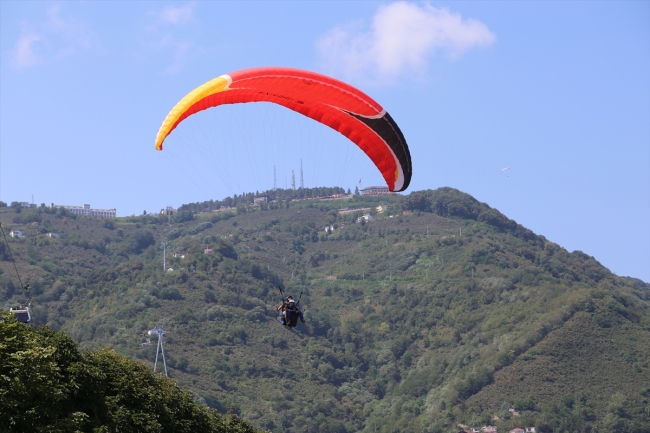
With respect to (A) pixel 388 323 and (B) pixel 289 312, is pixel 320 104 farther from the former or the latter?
(A) pixel 388 323

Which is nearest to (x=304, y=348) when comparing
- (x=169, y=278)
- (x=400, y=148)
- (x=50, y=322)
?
(x=169, y=278)

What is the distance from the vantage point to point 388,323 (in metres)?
150

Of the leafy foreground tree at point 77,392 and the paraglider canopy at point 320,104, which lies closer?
the leafy foreground tree at point 77,392

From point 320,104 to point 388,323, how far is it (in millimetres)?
115005

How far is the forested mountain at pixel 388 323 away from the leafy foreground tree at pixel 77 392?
6944cm

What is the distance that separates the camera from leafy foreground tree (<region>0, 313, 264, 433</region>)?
28500 mm

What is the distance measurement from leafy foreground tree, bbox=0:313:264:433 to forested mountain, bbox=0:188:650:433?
2734 inches

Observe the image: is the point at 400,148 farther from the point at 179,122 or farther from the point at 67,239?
the point at 67,239

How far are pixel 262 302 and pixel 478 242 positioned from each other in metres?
38.7

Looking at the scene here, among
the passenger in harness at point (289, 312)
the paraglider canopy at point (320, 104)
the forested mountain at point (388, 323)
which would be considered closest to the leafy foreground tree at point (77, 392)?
the passenger in harness at point (289, 312)

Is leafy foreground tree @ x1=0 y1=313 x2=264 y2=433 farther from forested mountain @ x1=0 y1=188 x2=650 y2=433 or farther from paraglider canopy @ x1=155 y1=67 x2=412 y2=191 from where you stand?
forested mountain @ x1=0 y1=188 x2=650 y2=433

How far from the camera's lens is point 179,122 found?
34.0 m

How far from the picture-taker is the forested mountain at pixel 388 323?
112 metres

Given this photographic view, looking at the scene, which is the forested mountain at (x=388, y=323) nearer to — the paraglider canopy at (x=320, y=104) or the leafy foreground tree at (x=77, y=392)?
the leafy foreground tree at (x=77, y=392)
